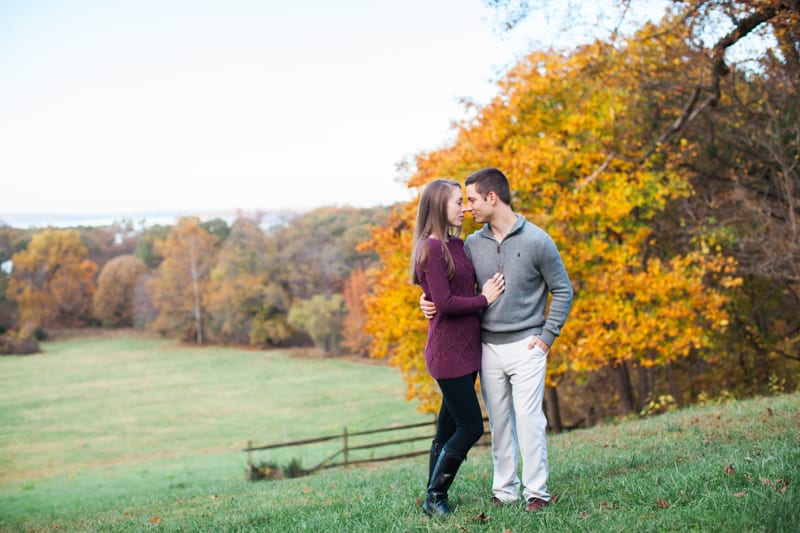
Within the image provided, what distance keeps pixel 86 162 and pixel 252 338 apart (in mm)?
30625

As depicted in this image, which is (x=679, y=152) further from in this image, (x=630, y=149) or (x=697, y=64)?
(x=697, y=64)

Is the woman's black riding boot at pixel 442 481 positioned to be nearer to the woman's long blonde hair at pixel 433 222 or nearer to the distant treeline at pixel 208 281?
the woman's long blonde hair at pixel 433 222

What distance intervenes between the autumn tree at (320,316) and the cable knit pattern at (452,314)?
45.8 metres

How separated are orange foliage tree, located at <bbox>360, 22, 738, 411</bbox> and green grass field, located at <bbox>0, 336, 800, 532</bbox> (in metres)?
2.54

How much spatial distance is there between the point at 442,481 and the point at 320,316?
46521mm

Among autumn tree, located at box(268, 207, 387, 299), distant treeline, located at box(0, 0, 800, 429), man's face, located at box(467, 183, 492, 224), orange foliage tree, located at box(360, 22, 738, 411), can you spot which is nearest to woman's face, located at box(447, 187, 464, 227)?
man's face, located at box(467, 183, 492, 224)

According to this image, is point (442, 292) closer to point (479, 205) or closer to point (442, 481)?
point (479, 205)

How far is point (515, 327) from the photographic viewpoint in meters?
4.42

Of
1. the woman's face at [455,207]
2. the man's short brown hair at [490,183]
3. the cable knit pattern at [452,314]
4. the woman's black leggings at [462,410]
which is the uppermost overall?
the man's short brown hair at [490,183]

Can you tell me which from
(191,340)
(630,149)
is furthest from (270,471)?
(191,340)

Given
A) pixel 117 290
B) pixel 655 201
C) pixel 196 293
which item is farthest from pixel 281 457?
pixel 117 290

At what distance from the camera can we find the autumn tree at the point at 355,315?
48031mm

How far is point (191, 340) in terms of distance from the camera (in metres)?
59.8

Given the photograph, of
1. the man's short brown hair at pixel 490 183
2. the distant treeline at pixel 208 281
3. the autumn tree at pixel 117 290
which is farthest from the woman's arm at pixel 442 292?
the autumn tree at pixel 117 290
